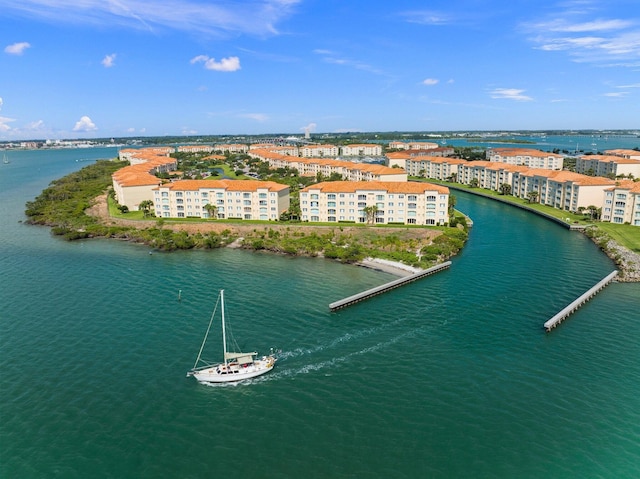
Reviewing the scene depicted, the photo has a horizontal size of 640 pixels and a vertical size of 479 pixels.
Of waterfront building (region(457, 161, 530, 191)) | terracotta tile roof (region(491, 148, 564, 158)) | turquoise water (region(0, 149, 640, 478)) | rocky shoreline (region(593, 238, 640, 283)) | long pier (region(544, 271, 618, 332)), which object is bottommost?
turquoise water (region(0, 149, 640, 478))

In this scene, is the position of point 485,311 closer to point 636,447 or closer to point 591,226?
point 636,447

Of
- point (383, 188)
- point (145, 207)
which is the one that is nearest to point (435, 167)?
point (383, 188)

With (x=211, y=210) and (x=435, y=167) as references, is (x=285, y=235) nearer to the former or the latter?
(x=211, y=210)

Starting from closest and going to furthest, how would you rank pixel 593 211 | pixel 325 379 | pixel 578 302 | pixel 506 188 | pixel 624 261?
pixel 325 379 → pixel 578 302 → pixel 624 261 → pixel 593 211 → pixel 506 188

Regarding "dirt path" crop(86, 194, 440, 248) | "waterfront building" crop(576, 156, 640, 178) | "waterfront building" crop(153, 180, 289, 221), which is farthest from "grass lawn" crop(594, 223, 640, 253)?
"waterfront building" crop(576, 156, 640, 178)

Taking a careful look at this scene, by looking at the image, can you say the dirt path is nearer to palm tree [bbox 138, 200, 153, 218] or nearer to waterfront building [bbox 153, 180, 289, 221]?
palm tree [bbox 138, 200, 153, 218]

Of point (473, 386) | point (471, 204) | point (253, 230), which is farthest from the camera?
point (471, 204)

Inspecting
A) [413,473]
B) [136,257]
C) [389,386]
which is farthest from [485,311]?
[136,257]
